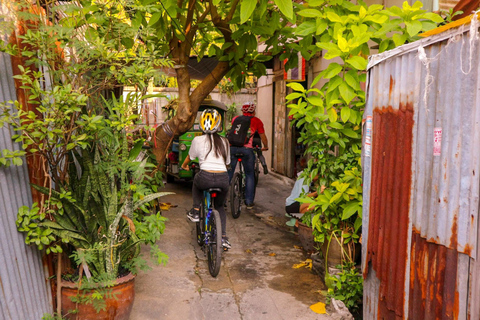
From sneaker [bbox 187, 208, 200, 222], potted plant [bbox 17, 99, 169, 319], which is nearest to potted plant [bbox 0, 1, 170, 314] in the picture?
potted plant [bbox 17, 99, 169, 319]

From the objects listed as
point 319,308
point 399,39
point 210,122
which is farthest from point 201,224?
point 399,39

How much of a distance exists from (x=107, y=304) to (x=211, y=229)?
2014mm

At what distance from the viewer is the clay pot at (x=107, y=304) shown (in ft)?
13.0

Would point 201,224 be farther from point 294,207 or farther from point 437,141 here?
point 437,141

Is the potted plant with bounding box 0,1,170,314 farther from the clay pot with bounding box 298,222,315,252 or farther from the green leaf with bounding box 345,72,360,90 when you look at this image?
the clay pot with bounding box 298,222,315,252

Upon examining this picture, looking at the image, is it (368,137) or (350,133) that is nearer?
(368,137)

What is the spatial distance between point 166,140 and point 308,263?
277cm

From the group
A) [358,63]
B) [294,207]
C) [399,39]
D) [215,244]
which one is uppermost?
[399,39]

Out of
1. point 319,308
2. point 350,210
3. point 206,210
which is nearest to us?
point 350,210

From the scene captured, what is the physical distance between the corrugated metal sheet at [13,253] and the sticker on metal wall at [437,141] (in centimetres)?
299

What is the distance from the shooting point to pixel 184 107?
22.2ft

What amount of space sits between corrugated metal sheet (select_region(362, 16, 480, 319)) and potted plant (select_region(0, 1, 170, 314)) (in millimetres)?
1932

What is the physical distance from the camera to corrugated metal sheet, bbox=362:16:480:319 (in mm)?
2498

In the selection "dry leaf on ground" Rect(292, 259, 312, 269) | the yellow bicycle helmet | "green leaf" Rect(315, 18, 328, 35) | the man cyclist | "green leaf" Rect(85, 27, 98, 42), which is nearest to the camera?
"green leaf" Rect(85, 27, 98, 42)
